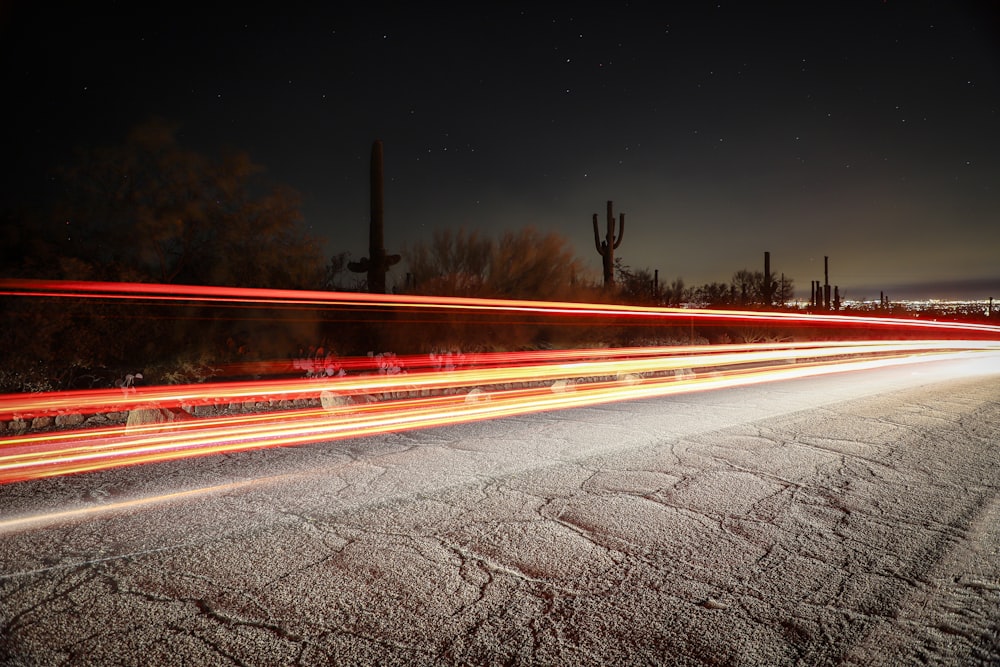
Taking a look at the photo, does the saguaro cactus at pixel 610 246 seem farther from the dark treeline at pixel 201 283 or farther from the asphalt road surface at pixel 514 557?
the asphalt road surface at pixel 514 557

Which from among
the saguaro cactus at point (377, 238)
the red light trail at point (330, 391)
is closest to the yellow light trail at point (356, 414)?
the red light trail at point (330, 391)

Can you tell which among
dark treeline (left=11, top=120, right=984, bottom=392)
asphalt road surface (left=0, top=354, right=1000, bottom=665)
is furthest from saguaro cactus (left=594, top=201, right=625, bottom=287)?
asphalt road surface (left=0, top=354, right=1000, bottom=665)

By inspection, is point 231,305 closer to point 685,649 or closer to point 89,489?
point 89,489

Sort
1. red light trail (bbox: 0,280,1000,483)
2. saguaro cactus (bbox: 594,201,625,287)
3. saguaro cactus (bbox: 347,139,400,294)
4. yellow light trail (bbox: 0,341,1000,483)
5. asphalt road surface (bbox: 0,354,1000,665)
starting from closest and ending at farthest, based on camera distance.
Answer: asphalt road surface (bbox: 0,354,1000,665) < yellow light trail (bbox: 0,341,1000,483) < red light trail (bbox: 0,280,1000,483) < saguaro cactus (bbox: 347,139,400,294) < saguaro cactus (bbox: 594,201,625,287)

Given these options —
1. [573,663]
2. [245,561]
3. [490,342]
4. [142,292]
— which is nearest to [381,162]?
[490,342]

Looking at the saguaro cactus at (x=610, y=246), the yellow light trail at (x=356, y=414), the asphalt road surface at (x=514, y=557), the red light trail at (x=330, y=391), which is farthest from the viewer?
the saguaro cactus at (x=610, y=246)

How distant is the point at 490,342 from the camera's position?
17938 millimetres

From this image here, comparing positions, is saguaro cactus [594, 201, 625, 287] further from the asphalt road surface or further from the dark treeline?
the asphalt road surface

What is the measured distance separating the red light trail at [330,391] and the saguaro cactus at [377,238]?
1118 millimetres

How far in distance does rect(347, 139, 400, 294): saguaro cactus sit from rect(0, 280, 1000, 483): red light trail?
112cm

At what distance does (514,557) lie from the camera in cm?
362

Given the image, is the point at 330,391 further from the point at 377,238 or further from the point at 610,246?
the point at 610,246

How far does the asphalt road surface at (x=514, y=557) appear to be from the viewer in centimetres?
272

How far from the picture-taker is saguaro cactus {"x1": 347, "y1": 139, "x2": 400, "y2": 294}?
54.2 feet
